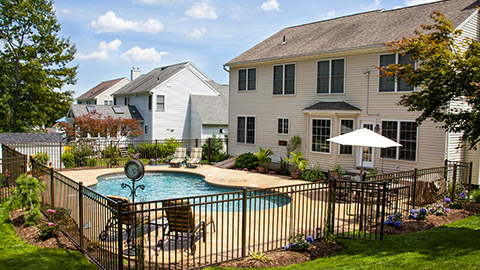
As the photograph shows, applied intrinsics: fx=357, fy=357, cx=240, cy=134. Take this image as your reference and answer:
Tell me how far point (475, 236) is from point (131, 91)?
32.2 m

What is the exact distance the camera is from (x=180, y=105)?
33.2 meters

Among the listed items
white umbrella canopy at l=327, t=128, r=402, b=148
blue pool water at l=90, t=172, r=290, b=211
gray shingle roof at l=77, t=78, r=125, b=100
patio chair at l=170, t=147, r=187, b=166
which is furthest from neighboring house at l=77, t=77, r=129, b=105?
white umbrella canopy at l=327, t=128, r=402, b=148

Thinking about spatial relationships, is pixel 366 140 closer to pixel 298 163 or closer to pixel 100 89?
pixel 298 163

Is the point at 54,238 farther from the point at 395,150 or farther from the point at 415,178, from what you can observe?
the point at 395,150

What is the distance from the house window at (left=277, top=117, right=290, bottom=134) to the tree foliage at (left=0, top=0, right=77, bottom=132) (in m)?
21.9

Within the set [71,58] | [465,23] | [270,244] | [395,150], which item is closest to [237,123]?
[395,150]

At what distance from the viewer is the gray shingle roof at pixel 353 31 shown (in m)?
15.6

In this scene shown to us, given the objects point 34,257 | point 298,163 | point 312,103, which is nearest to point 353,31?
point 312,103

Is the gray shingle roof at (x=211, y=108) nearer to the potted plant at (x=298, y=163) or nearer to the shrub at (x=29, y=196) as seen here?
the potted plant at (x=298, y=163)

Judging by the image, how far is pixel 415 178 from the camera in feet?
35.1

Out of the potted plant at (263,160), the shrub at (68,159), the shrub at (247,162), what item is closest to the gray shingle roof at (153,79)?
the shrub at (68,159)

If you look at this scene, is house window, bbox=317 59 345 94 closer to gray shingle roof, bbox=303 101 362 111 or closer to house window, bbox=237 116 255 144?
gray shingle roof, bbox=303 101 362 111

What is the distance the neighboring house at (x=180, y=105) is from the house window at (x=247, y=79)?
10.0 meters

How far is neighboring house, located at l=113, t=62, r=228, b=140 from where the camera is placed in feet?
104
